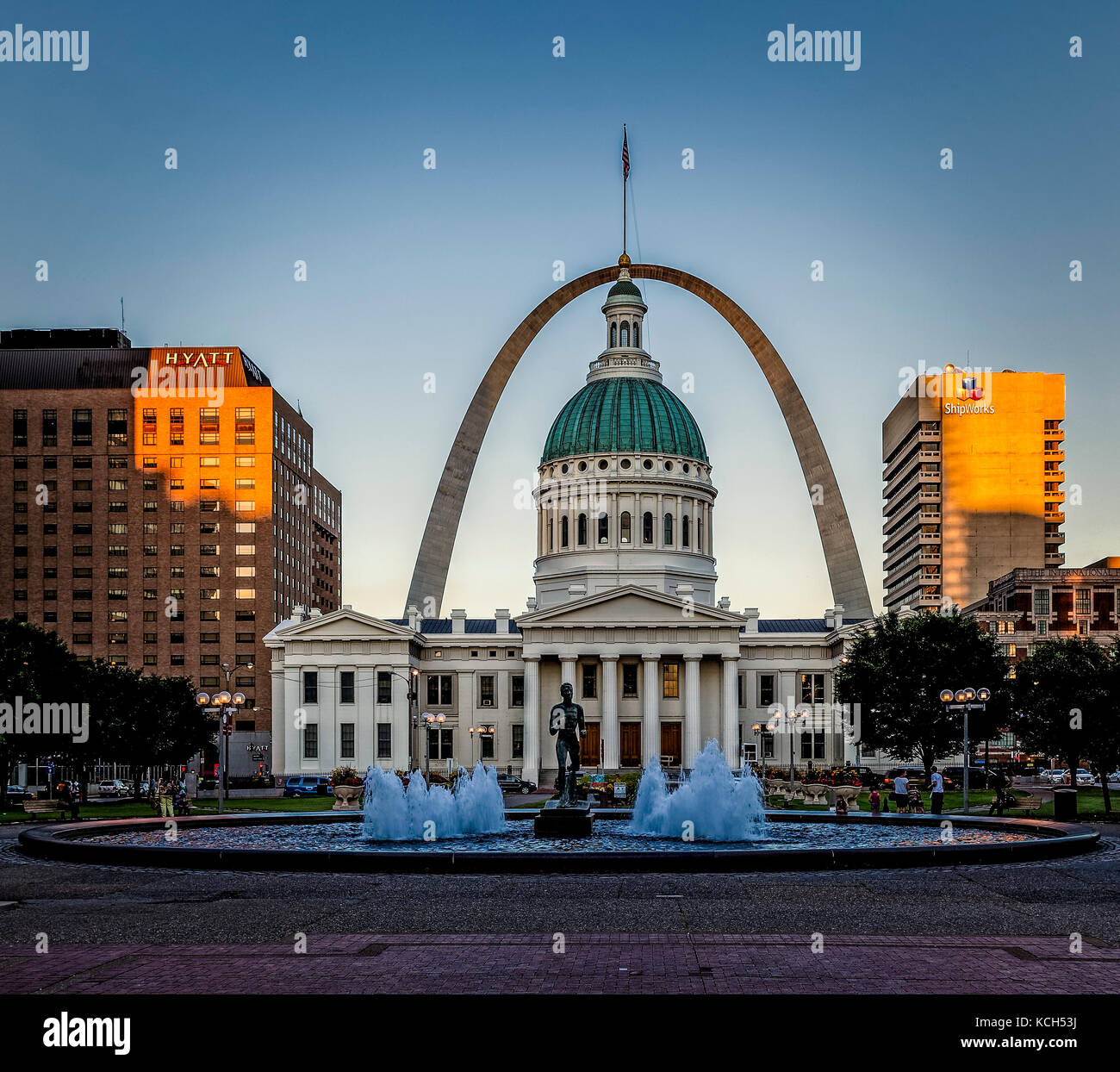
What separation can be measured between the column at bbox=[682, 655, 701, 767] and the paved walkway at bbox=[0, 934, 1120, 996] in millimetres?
106287

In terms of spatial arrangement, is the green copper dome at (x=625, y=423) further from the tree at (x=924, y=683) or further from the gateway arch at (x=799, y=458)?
the tree at (x=924, y=683)

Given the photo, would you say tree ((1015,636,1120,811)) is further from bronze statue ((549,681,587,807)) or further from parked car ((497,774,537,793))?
parked car ((497,774,537,793))

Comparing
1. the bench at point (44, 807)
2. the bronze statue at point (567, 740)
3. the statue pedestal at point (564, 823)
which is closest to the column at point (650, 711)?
the bench at point (44, 807)

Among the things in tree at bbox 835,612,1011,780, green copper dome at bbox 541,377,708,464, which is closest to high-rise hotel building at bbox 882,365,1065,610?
green copper dome at bbox 541,377,708,464

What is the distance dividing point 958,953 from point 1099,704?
50.3m

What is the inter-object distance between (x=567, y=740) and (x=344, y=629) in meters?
91.0

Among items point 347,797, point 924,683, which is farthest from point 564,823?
point 924,683

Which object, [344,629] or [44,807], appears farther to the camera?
[344,629]

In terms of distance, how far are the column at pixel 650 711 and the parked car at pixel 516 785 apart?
1302cm

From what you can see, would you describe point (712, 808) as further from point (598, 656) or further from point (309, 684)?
point (309, 684)

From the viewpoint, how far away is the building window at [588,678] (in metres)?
132

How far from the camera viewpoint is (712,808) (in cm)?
4109

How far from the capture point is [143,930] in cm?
2216
